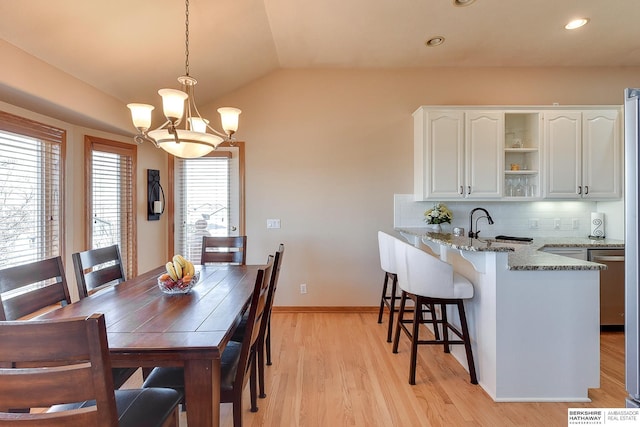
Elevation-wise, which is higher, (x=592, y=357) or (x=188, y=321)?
(x=188, y=321)

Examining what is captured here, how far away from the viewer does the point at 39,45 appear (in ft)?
6.88

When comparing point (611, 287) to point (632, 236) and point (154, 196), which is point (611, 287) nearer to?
point (632, 236)

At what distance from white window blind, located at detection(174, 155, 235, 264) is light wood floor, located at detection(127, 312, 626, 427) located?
1.62 m

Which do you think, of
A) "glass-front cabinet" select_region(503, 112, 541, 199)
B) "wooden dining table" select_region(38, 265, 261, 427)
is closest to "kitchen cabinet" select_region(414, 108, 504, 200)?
"glass-front cabinet" select_region(503, 112, 541, 199)

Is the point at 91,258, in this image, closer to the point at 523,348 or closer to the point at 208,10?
the point at 208,10

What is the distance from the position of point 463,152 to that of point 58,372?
3.58 metres

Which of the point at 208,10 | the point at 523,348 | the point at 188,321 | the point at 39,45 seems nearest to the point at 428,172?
the point at 523,348

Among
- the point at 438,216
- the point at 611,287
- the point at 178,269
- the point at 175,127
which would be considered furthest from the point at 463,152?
the point at 178,269

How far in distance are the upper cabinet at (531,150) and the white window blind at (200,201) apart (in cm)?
237

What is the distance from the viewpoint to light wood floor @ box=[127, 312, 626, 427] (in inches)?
73.6

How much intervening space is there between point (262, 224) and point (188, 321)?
2.38 meters

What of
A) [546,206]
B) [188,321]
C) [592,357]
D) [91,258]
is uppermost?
[546,206]

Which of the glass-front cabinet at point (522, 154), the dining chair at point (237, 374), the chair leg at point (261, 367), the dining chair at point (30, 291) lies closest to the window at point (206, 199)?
the chair leg at point (261, 367)

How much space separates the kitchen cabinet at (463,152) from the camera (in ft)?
11.0
